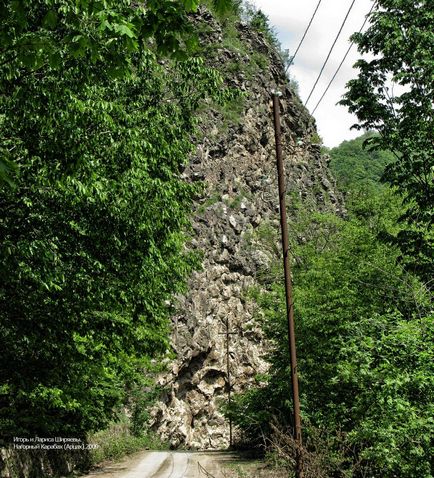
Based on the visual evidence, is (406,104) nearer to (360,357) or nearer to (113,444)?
(360,357)

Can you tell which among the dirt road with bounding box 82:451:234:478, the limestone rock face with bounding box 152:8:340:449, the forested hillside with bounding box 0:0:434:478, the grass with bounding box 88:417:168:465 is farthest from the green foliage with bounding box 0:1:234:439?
the limestone rock face with bounding box 152:8:340:449

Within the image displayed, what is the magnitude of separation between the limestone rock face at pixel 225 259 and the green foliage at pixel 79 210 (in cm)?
2565

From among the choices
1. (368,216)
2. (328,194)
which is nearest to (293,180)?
(328,194)

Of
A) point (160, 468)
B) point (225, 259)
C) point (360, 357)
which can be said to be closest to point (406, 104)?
point (360, 357)

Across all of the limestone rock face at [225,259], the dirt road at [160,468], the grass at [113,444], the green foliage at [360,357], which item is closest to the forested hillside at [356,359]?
the green foliage at [360,357]

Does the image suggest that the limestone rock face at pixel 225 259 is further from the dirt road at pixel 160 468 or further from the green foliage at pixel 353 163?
the green foliage at pixel 353 163

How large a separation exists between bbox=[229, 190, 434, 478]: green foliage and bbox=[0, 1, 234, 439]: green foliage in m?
4.74

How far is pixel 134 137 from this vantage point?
32.1ft

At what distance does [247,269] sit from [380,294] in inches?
1102

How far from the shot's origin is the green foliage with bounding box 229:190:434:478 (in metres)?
10.1

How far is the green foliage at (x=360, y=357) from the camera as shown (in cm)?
1013

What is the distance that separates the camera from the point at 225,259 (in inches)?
1849

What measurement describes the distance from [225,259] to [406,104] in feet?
99.6

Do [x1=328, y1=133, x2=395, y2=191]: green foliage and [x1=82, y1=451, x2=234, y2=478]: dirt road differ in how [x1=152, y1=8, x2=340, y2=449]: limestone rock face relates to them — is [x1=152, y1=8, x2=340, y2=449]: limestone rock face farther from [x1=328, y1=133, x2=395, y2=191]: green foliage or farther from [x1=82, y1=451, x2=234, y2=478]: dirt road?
[x1=328, y1=133, x2=395, y2=191]: green foliage
